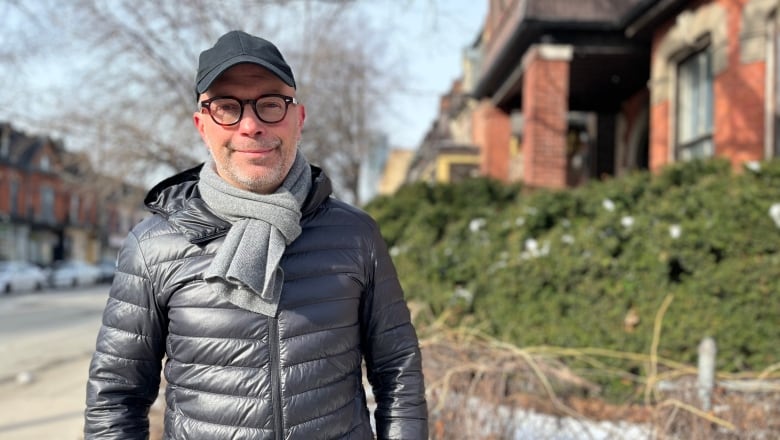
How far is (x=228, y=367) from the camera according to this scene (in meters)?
1.81

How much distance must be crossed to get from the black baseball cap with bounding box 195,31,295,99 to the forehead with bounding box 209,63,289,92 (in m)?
0.04

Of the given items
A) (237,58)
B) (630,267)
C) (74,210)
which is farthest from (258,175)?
(74,210)

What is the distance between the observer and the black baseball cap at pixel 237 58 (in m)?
1.78

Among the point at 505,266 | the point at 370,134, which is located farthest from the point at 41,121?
the point at 370,134

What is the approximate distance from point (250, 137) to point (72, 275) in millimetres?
43209

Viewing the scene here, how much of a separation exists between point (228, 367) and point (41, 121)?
10.6 meters

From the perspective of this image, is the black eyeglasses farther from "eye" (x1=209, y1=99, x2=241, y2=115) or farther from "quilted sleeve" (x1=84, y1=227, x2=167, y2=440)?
"quilted sleeve" (x1=84, y1=227, x2=167, y2=440)

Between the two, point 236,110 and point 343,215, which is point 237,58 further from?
point 343,215

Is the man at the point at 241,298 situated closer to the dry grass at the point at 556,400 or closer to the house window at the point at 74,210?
the dry grass at the point at 556,400

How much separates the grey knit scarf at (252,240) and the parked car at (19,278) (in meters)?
34.4

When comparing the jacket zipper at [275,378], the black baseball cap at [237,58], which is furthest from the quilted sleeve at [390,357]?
the black baseball cap at [237,58]

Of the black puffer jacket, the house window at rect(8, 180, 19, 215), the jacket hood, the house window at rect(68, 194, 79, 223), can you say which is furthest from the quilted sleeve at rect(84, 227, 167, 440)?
the house window at rect(68, 194, 79, 223)

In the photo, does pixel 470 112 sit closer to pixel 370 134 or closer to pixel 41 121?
pixel 370 134

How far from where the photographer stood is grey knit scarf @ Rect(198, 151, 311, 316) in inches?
69.4
